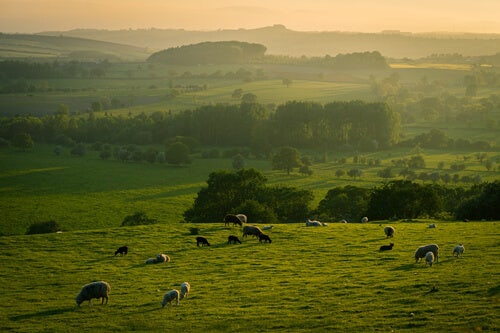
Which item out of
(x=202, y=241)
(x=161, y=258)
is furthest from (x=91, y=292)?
(x=202, y=241)

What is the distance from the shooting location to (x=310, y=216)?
212 feet

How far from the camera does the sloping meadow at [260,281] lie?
20.9 m

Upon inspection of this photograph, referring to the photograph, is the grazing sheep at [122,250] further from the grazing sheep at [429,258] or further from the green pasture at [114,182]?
the green pasture at [114,182]

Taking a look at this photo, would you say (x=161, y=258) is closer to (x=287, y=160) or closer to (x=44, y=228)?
(x=44, y=228)

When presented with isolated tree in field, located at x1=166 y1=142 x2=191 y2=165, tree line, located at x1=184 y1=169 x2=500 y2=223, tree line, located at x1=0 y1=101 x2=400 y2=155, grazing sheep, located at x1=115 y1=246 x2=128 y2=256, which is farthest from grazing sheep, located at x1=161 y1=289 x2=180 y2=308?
tree line, located at x1=0 y1=101 x2=400 y2=155

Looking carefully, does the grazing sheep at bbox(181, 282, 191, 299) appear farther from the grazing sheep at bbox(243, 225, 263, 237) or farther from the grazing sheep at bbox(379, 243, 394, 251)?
the grazing sheep at bbox(379, 243, 394, 251)

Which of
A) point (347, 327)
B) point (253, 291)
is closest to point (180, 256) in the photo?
point (253, 291)

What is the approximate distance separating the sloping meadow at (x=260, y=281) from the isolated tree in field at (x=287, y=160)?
2573 inches

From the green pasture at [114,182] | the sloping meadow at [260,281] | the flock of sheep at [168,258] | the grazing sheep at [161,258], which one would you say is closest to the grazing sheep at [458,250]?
the flock of sheep at [168,258]

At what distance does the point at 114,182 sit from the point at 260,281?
7405 cm

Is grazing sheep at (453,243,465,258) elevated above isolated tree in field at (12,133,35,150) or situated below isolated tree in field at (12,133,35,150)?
above

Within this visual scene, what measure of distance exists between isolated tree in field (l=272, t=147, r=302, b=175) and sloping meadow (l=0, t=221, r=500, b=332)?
65.4 meters

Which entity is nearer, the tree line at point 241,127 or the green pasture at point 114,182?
the green pasture at point 114,182

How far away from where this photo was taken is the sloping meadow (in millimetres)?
20938
